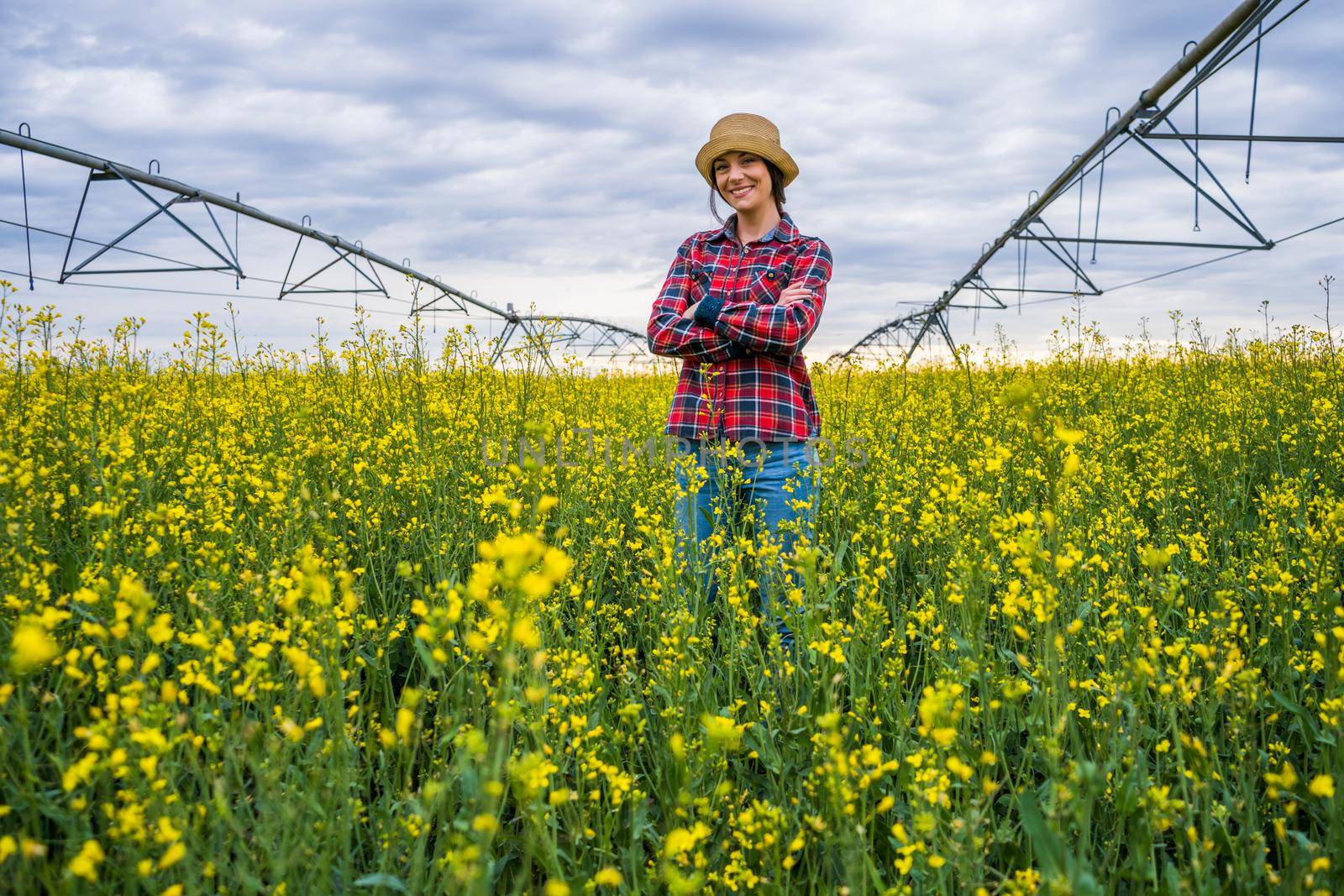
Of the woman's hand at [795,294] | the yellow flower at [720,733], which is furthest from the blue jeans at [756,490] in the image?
the yellow flower at [720,733]

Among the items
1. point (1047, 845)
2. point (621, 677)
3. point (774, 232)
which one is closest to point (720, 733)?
point (1047, 845)

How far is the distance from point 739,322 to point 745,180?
63 centimetres

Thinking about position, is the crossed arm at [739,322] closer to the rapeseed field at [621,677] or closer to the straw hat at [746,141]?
the straw hat at [746,141]

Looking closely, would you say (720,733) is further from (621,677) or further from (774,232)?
(774,232)

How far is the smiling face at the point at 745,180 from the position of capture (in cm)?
301

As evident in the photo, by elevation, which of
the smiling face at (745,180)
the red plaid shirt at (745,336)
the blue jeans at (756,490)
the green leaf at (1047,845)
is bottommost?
the green leaf at (1047,845)

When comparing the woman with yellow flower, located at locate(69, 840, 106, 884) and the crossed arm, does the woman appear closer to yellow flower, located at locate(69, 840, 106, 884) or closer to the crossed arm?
the crossed arm

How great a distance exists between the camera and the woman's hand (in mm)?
2848

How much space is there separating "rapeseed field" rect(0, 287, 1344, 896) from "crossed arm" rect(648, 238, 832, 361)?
2.00ft

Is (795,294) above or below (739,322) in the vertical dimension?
above

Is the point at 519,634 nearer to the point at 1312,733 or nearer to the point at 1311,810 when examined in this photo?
the point at 1311,810

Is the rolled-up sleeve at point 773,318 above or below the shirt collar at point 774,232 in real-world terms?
below

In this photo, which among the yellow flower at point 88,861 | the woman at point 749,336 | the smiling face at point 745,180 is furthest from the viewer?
the smiling face at point 745,180

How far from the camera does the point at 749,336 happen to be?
110 inches
